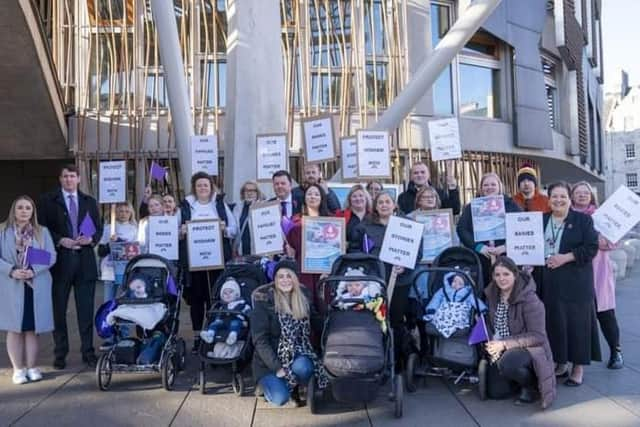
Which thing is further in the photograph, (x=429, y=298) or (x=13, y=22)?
(x=13, y=22)

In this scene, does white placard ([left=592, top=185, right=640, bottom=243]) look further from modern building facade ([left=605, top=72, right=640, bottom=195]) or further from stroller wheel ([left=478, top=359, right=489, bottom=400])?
modern building facade ([left=605, top=72, right=640, bottom=195])

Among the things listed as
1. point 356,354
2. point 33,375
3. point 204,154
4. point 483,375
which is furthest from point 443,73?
point 33,375

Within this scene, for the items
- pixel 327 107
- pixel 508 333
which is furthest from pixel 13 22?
pixel 508 333

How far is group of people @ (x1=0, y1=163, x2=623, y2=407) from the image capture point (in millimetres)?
4609

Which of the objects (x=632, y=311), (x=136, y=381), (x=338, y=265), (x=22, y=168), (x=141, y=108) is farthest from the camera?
(x=22, y=168)

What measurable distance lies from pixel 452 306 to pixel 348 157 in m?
3.23

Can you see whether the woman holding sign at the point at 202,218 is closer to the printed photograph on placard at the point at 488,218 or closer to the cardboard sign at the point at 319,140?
the cardboard sign at the point at 319,140

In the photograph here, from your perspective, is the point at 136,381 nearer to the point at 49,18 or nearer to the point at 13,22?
the point at 13,22

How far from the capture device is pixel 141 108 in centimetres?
1247

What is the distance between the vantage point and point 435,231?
5547 mm

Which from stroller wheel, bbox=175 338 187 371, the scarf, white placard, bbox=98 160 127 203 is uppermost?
white placard, bbox=98 160 127 203

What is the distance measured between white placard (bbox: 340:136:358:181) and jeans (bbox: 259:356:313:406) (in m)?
3.41

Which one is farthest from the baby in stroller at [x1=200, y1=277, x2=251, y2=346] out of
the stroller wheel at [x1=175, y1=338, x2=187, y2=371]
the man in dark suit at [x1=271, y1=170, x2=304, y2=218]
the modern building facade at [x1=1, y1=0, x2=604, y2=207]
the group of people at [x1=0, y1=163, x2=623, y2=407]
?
the modern building facade at [x1=1, y1=0, x2=604, y2=207]

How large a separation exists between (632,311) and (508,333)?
214 inches
